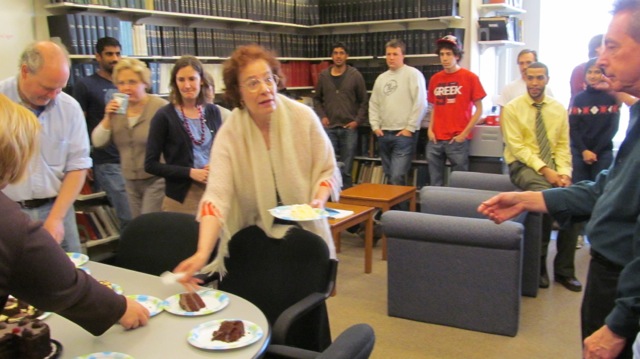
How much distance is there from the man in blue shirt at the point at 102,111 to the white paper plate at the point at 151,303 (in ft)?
8.02

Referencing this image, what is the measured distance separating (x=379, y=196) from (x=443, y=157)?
3.71 ft

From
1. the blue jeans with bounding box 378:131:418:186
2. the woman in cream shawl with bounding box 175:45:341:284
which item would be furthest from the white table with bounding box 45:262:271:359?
the blue jeans with bounding box 378:131:418:186

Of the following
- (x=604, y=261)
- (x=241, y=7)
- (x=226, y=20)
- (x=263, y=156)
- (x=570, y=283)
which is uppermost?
(x=241, y=7)

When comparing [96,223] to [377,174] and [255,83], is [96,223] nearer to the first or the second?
[255,83]

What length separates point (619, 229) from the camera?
5.00 ft

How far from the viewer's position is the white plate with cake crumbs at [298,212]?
6.54 feet

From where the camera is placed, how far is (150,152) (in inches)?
126

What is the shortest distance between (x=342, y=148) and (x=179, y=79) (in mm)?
3004

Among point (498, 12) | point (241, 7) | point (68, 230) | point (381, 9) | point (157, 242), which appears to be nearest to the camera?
point (157, 242)

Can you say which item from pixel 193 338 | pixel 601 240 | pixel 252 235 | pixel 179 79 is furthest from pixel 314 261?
pixel 179 79

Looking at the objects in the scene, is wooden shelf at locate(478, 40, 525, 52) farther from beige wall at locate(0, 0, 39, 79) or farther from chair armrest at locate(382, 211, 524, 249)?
beige wall at locate(0, 0, 39, 79)

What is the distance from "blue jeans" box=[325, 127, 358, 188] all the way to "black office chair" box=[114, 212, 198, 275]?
11.9ft

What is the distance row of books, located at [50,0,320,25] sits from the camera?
4.70 metres

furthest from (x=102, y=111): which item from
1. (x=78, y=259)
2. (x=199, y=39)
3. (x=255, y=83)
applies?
(x=255, y=83)
